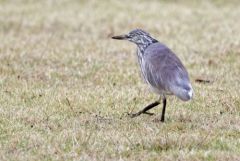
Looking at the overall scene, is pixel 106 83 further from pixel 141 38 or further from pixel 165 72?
pixel 165 72

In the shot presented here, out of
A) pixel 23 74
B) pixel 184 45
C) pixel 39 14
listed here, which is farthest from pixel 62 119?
pixel 39 14

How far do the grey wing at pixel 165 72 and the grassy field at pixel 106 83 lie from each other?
40 centimetres

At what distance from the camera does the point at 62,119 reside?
7.64 metres

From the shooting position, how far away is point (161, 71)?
285 inches

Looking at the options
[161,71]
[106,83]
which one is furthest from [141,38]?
[106,83]

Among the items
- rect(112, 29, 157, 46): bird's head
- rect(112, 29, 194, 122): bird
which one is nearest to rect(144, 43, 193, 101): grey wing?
rect(112, 29, 194, 122): bird

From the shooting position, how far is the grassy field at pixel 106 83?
660 centimetres

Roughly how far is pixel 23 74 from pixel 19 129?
316 cm

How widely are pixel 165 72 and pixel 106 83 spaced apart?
2.61 m

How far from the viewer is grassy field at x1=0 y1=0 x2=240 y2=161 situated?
21.6 ft

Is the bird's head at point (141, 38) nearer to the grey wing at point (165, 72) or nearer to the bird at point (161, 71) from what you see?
the bird at point (161, 71)

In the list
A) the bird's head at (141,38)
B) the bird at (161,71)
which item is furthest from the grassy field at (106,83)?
the bird's head at (141,38)

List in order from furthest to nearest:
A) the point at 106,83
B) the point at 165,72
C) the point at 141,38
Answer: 1. the point at 106,83
2. the point at 141,38
3. the point at 165,72

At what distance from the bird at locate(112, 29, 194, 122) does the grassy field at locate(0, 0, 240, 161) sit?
0.35 metres
